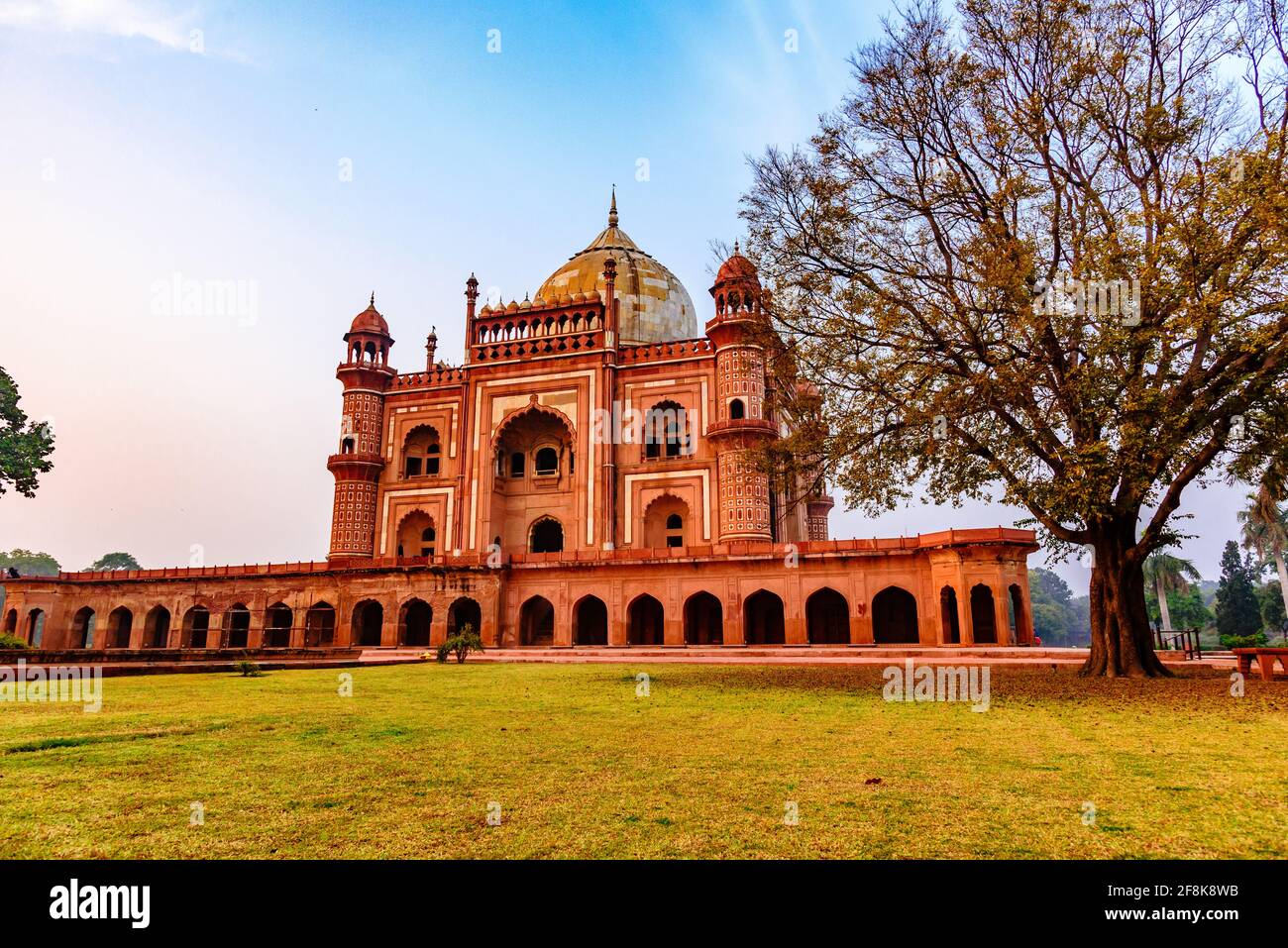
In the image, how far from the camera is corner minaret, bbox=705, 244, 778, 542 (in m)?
28.8

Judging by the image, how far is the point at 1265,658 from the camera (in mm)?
11414

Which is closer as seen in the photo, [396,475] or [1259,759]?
[1259,759]

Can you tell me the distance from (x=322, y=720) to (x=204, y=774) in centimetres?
254

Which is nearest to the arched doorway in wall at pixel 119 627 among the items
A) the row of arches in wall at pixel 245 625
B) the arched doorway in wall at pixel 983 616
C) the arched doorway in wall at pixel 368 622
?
the row of arches in wall at pixel 245 625

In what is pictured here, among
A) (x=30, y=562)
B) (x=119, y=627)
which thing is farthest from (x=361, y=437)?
(x=30, y=562)

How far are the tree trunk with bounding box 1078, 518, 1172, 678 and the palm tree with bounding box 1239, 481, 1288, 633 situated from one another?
2362 centimetres

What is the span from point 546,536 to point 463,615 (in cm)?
677

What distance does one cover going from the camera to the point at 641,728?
639 centimetres

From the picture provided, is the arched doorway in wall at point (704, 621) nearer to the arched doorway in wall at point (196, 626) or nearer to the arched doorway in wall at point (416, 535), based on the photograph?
the arched doorway in wall at point (416, 535)

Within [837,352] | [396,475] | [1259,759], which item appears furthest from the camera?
[396,475]

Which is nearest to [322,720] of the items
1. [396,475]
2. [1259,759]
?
[1259,759]

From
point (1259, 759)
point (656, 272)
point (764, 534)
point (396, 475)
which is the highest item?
point (656, 272)
